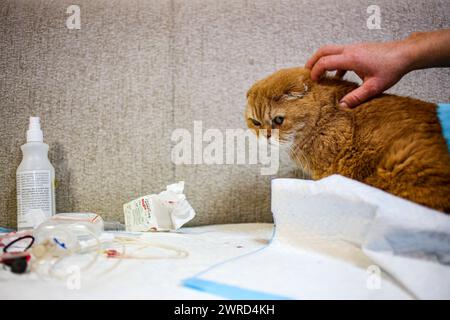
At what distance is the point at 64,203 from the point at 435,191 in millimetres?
885

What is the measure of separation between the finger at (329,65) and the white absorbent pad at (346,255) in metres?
0.27

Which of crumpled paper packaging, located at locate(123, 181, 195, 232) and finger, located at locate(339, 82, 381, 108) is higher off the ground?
finger, located at locate(339, 82, 381, 108)

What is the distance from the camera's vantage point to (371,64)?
2.19ft

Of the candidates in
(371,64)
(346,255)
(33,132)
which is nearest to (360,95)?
(371,64)

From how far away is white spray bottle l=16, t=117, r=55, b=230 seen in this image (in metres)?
0.78

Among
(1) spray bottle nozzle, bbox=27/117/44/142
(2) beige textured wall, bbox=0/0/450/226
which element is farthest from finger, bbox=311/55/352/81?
(1) spray bottle nozzle, bbox=27/117/44/142

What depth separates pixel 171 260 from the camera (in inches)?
22.3

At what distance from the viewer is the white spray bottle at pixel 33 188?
782mm

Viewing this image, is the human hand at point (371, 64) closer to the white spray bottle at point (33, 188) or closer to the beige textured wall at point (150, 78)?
the beige textured wall at point (150, 78)

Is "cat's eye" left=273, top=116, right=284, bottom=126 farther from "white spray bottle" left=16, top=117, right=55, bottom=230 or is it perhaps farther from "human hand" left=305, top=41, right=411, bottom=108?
"white spray bottle" left=16, top=117, right=55, bottom=230

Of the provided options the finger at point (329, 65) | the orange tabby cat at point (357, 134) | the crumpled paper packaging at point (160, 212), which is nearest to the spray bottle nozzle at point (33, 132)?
the crumpled paper packaging at point (160, 212)

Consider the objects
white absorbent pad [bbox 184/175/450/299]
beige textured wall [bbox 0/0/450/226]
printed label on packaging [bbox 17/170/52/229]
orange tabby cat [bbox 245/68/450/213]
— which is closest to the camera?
white absorbent pad [bbox 184/175/450/299]

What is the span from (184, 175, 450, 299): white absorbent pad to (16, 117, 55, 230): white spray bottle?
0.52m
